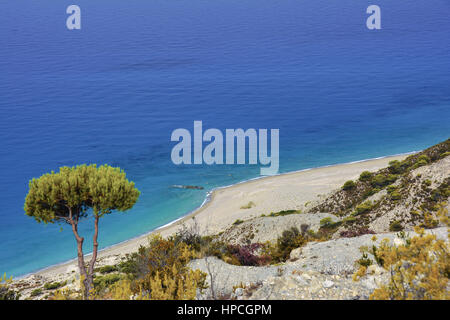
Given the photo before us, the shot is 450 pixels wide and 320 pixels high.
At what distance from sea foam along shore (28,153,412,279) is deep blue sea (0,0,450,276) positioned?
1754 millimetres

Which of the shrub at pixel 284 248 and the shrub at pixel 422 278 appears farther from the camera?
the shrub at pixel 284 248

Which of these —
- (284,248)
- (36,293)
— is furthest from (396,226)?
(36,293)

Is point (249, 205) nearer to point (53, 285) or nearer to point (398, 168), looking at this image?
point (398, 168)

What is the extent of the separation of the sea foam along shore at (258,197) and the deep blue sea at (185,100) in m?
1.75

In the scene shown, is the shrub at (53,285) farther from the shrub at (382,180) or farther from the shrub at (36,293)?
the shrub at (382,180)

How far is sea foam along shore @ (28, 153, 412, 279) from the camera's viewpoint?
3225 centimetres

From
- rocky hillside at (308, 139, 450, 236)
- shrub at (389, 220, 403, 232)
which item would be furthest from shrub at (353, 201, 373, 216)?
shrub at (389, 220, 403, 232)

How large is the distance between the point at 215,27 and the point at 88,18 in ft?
230

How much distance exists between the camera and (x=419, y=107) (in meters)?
73.7

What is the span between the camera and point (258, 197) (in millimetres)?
39156

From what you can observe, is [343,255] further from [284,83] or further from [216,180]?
[284,83]

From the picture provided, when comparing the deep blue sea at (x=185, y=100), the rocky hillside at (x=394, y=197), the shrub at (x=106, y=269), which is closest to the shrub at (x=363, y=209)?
the rocky hillside at (x=394, y=197)

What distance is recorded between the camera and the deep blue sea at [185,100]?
43031mm

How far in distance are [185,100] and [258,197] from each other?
46.7 m
